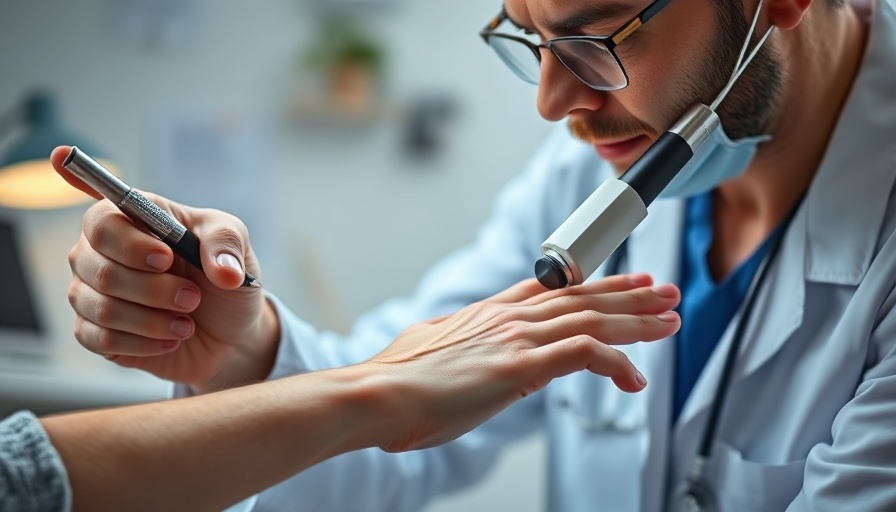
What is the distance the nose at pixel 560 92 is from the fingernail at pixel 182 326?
0.44 m

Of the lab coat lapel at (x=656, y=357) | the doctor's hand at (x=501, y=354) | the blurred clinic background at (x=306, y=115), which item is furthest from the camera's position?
the blurred clinic background at (x=306, y=115)

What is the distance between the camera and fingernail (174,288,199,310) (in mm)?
896

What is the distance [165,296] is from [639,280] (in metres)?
0.49

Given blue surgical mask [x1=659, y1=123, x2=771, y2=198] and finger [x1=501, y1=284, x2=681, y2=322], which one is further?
blue surgical mask [x1=659, y1=123, x2=771, y2=198]

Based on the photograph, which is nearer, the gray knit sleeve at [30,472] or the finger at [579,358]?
the gray knit sleeve at [30,472]

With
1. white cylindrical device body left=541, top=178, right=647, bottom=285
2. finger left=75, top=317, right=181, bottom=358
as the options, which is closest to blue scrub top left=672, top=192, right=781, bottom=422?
white cylindrical device body left=541, top=178, right=647, bottom=285

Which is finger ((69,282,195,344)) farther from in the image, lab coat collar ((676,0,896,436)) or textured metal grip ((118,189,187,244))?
lab coat collar ((676,0,896,436))

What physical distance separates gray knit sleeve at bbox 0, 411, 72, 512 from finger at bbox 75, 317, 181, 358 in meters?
0.24

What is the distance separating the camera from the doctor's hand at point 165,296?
88 centimetres

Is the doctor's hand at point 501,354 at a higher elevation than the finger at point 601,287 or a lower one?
lower

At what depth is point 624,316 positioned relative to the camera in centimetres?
90

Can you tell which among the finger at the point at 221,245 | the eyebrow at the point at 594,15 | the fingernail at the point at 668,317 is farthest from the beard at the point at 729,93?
the finger at the point at 221,245

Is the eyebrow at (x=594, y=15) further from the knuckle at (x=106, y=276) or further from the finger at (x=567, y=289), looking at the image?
the knuckle at (x=106, y=276)

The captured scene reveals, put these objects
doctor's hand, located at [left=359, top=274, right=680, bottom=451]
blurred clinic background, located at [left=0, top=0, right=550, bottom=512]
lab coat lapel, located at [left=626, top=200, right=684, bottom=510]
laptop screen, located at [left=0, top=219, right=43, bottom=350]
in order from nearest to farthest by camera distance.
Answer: doctor's hand, located at [left=359, top=274, right=680, bottom=451]
lab coat lapel, located at [left=626, top=200, right=684, bottom=510]
laptop screen, located at [left=0, top=219, right=43, bottom=350]
blurred clinic background, located at [left=0, top=0, right=550, bottom=512]
